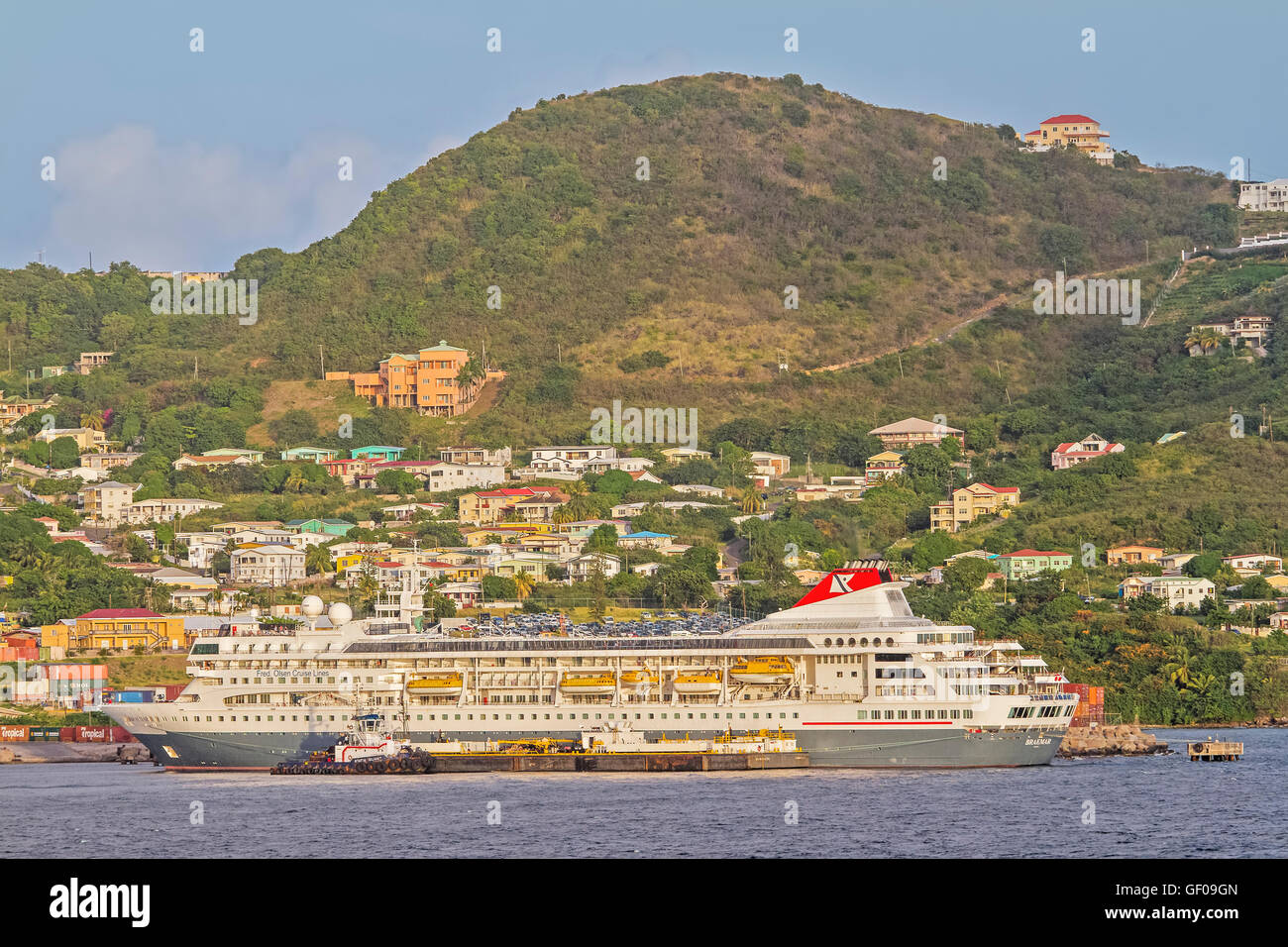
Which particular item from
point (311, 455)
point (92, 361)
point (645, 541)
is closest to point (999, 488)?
point (645, 541)

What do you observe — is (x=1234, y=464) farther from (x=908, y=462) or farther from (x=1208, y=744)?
(x=1208, y=744)

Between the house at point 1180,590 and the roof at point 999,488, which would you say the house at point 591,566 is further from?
the house at point 1180,590

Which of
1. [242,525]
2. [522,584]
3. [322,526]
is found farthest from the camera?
[242,525]

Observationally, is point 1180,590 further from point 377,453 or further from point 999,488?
point 377,453

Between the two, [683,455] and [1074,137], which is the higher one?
[1074,137]

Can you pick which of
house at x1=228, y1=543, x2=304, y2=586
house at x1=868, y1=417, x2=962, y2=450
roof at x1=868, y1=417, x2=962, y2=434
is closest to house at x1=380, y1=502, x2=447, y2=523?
house at x1=228, y1=543, x2=304, y2=586

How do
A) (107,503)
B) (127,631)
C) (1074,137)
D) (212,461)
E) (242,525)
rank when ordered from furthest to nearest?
(1074,137) < (212,461) < (107,503) < (242,525) < (127,631)

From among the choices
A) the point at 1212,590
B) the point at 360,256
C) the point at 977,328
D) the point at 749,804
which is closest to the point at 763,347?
the point at 977,328

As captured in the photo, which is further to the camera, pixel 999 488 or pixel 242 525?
pixel 999 488
